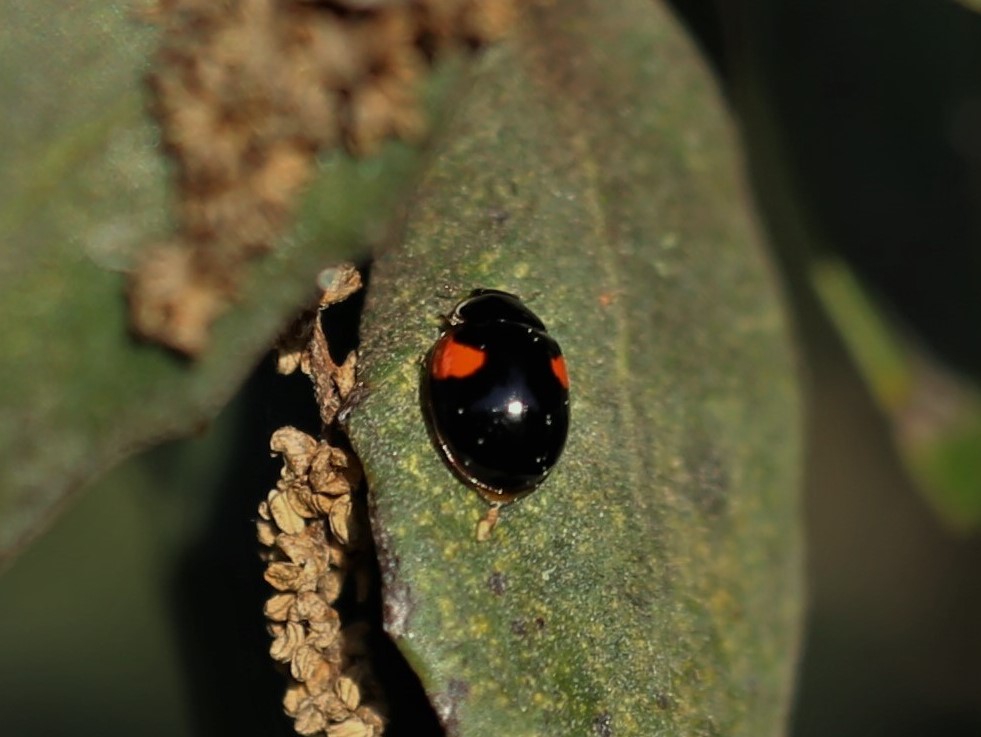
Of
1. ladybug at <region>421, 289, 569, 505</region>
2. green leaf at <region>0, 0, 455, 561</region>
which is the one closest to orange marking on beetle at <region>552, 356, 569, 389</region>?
ladybug at <region>421, 289, 569, 505</region>

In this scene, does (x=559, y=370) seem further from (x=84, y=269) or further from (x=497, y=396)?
(x=84, y=269)

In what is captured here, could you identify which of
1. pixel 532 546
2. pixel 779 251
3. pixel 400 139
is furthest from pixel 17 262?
pixel 779 251

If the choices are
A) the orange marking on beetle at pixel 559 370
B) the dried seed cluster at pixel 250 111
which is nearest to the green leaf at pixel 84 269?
the dried seed cluster at pixel 250 111

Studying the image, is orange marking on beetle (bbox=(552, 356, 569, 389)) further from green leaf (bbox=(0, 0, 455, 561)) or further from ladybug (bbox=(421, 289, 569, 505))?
green leaf (bbox=(0, 0, 455, 561))

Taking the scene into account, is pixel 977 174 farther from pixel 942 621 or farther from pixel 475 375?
pixel 942 621

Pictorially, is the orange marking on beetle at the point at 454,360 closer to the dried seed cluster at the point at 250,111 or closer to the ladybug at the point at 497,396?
the ladybug at the point at 497,396

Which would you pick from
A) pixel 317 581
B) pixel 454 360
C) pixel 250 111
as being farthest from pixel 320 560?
pixel 250 111
